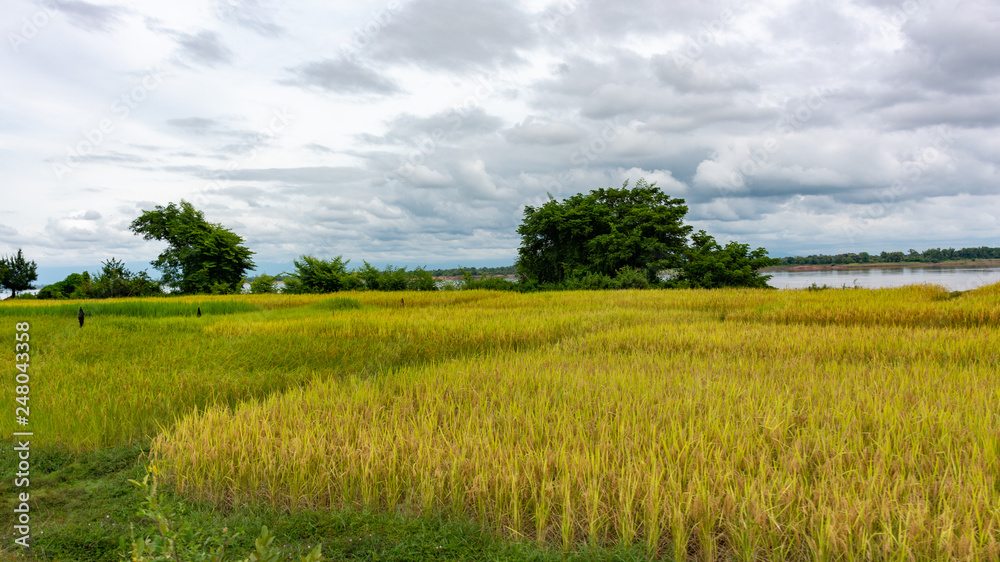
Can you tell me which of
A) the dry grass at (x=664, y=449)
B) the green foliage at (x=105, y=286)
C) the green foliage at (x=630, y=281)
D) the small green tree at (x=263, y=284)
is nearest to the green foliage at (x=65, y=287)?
the green foliage at (x=105, y=286)

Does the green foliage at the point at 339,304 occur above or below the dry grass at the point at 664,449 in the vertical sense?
above

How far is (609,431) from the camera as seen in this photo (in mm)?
3490

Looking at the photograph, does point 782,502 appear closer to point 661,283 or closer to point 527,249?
point 661,283

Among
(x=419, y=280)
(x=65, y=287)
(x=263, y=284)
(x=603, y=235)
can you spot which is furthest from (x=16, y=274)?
(x=603, y=235)

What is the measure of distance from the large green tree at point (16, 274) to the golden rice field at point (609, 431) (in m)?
23.3

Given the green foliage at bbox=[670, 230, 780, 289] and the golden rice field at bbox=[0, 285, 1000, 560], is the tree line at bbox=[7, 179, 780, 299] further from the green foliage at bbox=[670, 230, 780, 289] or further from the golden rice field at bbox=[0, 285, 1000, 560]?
the golden rice field at bbox=[0, 285, 1000, 560]

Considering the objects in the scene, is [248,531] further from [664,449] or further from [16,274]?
[16,274]

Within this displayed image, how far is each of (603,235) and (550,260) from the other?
359cm

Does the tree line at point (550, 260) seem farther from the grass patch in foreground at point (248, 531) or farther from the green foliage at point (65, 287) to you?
the grass patch in foreground at point (248, 531)

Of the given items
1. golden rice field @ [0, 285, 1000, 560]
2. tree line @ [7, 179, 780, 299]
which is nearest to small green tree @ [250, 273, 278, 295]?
tree line @ [7, 179, 780, 299]

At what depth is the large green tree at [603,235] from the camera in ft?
71.6

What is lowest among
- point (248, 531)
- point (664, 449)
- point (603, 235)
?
point (248, 531)

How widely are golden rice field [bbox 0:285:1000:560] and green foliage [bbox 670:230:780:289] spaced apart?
12580 millimetres

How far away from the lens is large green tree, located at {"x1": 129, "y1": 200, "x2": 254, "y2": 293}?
2381cm
